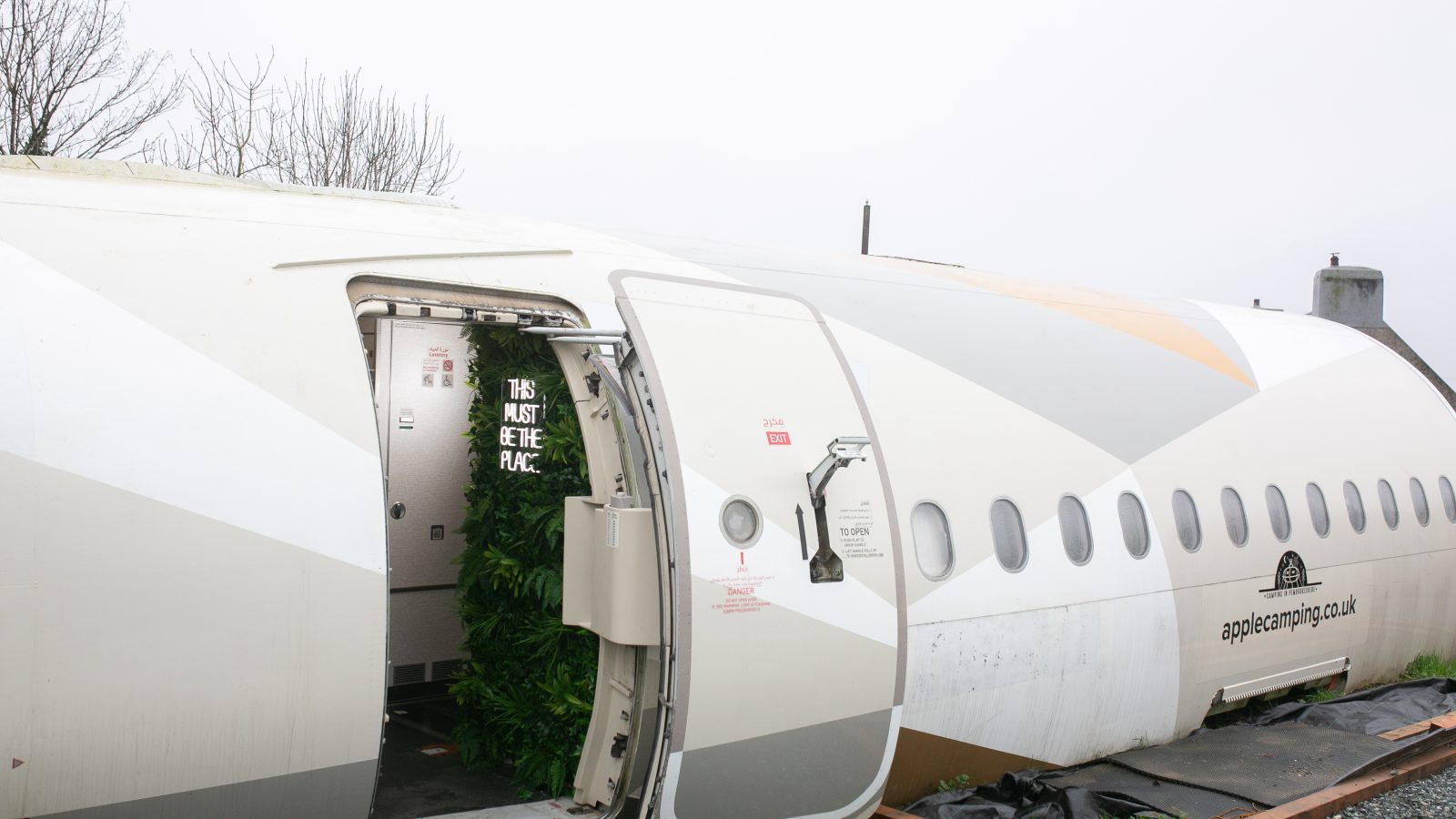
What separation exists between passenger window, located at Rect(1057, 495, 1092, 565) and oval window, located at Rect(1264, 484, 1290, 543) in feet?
7.18

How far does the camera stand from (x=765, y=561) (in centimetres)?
518

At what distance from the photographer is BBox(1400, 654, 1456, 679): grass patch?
10000 millimetres

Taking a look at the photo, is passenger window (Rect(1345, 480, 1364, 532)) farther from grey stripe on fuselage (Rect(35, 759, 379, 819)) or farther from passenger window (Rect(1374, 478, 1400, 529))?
grey stripe on fuselage (Rect(35, 759, 379, 819))

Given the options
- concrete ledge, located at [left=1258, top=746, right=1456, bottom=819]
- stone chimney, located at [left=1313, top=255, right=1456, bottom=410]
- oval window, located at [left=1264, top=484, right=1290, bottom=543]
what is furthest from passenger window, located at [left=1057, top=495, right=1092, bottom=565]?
stone chimney, located at [left=1313, top=255, right=1456, bottom=410]

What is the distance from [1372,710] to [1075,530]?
3612 mm

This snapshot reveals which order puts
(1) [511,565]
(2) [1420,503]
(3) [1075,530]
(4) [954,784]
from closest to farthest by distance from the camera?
(1) [511,565] < (4) [954,784] < (3) [1075,530] < (2) [1420,503]

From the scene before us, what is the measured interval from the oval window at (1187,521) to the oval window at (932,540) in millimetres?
2163

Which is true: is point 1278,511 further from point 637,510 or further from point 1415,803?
point 637,510

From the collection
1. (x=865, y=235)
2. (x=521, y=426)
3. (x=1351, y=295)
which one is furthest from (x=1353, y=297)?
(x=521, y=426)

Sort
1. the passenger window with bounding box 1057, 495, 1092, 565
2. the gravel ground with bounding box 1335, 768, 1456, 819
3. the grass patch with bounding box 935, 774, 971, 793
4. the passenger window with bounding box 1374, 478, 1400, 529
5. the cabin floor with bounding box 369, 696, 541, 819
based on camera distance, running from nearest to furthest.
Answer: the cabin floor with bounding box 369, 696, 541, 819, the grass patch with bounding box 935, 774, 971, 793, the passenger window with bounding box 1057, 495, 1092, 565, the gravel ground with bounding box 1335, 768, 1456, 819, the passenger window with bounding box 1374, 478, 1400, 529

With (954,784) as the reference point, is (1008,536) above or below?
above

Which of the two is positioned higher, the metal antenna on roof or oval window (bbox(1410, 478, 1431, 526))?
the metal antenna on roof

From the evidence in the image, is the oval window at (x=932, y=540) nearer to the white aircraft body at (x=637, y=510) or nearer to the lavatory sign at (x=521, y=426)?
the white aircraft body at (x=637, y=510)

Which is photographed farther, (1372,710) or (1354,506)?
(1354,506)
